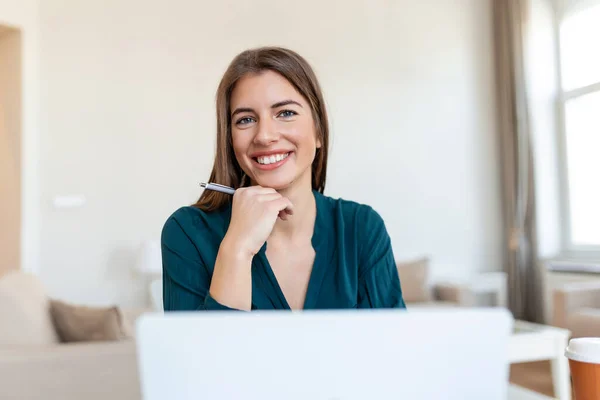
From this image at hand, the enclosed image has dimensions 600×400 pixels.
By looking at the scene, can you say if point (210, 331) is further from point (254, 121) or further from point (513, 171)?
point (513, 171)

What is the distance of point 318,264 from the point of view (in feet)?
4.12

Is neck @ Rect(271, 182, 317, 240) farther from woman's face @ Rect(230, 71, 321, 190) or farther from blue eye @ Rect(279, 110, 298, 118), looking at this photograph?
blue eye @ Rect(279, 110, 298, 118)

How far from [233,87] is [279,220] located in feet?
1.05

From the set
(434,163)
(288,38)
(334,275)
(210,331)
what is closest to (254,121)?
(334,275)

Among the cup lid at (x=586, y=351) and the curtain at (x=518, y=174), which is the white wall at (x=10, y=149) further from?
the curtain at (x=518, y=174)

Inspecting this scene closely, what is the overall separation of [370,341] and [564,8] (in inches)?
197

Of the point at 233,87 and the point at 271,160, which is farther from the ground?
the point at 233,87

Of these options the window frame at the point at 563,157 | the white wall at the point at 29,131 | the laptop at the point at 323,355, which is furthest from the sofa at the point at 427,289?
the laptop at the point at 323,355

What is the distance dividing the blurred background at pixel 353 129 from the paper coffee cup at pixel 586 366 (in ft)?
9.82

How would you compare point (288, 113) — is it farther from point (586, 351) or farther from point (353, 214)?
point (586, 351)

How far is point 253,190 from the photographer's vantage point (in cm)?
114

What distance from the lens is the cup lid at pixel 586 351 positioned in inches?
28.2

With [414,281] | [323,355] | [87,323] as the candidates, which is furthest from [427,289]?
[323,355]

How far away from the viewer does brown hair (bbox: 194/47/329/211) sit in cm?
123
